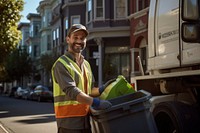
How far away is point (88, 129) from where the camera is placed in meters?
4.20

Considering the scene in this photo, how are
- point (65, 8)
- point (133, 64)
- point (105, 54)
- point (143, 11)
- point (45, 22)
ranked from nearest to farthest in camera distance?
point (143, 11) < point (133, 64) < point (105, 54) < point (65, 8) < point (45, 22)

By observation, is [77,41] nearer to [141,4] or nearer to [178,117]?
[178,117]

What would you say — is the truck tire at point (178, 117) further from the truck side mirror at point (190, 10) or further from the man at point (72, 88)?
the truck side mirror at point (190, 10)

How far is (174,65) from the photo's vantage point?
4.93m

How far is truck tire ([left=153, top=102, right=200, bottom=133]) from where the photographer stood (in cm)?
424

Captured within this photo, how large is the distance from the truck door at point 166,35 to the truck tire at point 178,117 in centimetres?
59

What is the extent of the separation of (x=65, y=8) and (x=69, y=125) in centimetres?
3558

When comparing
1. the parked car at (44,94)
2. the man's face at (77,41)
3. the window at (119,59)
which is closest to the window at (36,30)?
the parked car at (44,94)

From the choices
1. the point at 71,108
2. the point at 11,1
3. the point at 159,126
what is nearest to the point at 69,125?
the point at 71,108

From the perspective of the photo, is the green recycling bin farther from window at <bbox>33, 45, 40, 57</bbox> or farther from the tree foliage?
window at <bbox>33, 45, 40, 57</bbox>

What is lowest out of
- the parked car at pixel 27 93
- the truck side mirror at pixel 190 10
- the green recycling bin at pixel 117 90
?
the parked car at pixel 27 93

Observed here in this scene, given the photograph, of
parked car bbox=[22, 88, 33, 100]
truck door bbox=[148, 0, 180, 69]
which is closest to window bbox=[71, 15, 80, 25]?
parked car bbox=[22, 88, 33, 100]

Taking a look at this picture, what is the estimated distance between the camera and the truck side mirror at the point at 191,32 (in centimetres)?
366

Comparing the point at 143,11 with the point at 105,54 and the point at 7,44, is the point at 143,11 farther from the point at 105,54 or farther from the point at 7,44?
the point at 7,44
